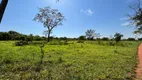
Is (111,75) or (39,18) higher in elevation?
(39,18)

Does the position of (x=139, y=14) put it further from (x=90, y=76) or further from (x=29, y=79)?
(x=29, y=79)

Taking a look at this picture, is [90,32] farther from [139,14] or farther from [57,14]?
[139,14]

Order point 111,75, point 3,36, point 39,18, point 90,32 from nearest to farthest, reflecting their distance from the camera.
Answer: point 111,75 → point 39,18 → point 3,36 → point 90,32

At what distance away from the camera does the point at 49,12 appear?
123ft

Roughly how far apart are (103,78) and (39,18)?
1306 inches

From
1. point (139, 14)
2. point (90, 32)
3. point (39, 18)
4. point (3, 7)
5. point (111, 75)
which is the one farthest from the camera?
point (90, 32)

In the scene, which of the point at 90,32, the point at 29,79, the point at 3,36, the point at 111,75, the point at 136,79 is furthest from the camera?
the point at 90,32

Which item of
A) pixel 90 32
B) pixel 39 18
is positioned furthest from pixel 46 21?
pixel 90 32

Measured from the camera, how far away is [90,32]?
77.2m

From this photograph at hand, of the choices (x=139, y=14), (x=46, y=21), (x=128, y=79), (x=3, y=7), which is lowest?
(x=128, y=79)

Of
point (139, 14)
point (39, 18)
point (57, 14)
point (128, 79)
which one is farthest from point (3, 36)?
point (128, 79)

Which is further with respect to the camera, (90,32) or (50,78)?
(90,32)

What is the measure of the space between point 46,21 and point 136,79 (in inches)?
1314

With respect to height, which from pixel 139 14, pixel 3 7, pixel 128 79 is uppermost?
pixel 139 14
